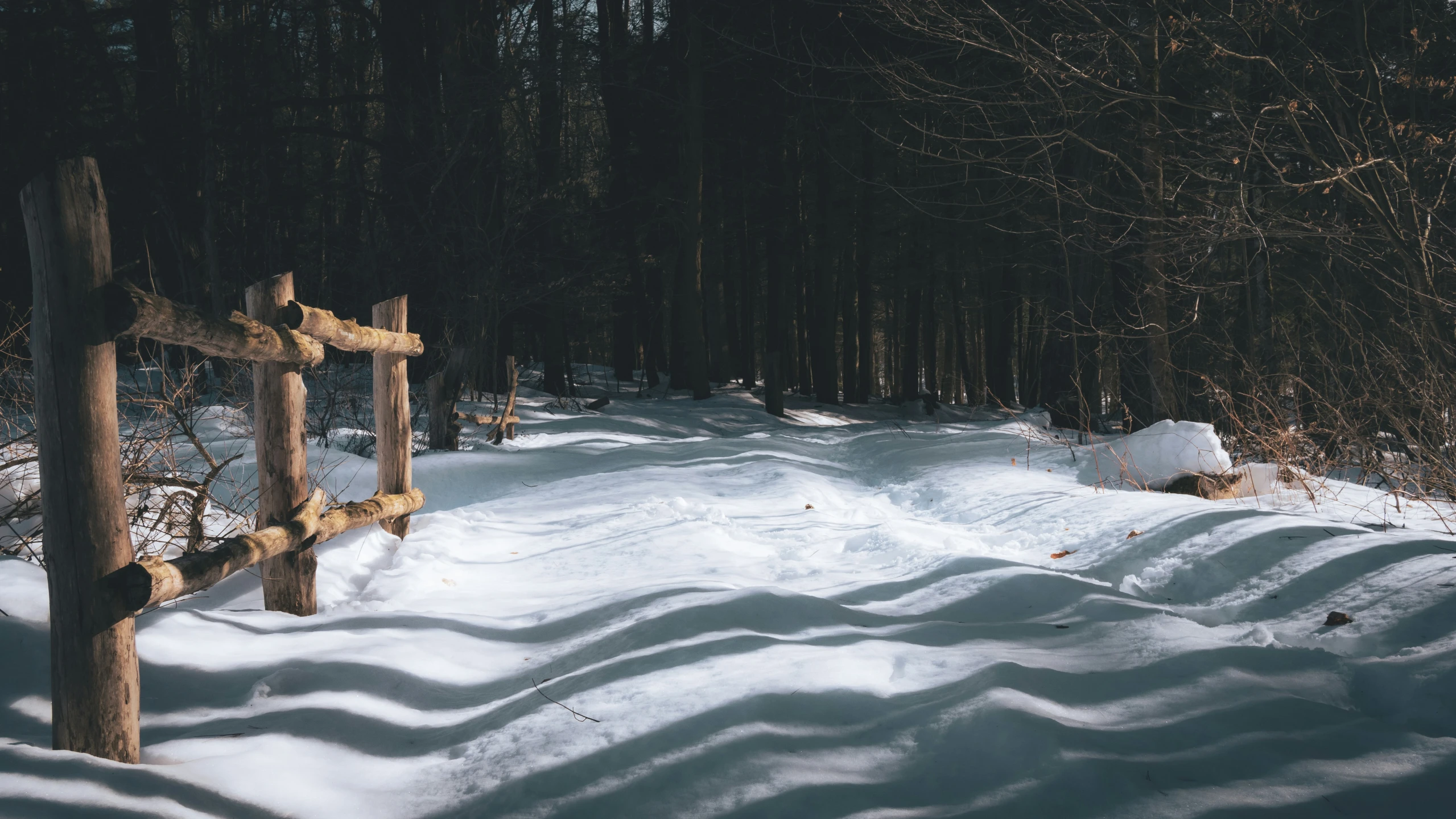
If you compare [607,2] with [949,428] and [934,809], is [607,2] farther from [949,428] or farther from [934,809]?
[934,809]

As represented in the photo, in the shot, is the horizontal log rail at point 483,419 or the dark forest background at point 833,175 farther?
the horizontal log rail at point 483,419

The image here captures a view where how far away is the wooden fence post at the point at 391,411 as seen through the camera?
16.6ft

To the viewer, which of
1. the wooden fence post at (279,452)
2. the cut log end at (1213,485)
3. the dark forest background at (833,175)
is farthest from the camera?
the cut log end at (1213,485)

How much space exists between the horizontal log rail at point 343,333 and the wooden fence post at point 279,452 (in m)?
0.07

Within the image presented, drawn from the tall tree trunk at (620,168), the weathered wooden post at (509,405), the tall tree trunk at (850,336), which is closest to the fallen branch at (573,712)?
the weathered wooden post at (509,405)

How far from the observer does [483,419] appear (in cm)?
954

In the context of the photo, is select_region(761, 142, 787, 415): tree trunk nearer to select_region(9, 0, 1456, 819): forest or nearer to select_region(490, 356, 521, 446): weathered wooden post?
select_region(9, 0, 1456, 819): forest

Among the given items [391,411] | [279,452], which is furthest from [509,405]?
[279,452]

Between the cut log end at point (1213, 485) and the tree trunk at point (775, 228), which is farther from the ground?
the tree trunk at point (775, 228)

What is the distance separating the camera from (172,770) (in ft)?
6.98

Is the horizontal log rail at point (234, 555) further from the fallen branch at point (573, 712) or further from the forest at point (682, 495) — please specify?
the fallen branch at point (573, 712)

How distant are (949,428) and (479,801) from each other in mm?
13184

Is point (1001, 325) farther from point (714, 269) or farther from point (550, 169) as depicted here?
point (550, 169)

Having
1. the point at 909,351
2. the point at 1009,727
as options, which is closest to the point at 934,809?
the point at 1009,727
